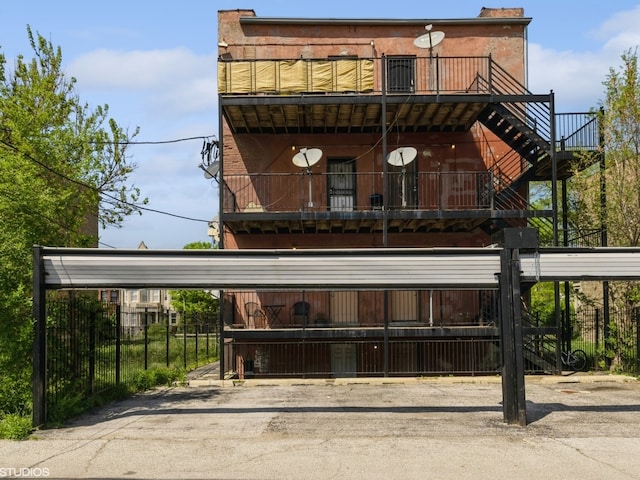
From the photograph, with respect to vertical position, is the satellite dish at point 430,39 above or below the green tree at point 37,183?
above

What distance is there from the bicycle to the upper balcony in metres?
7.51

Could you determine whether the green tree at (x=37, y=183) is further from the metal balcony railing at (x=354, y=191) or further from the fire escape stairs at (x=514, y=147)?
the fire escape stairs at (x=514, y=147)

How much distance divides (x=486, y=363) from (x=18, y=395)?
13.4 m

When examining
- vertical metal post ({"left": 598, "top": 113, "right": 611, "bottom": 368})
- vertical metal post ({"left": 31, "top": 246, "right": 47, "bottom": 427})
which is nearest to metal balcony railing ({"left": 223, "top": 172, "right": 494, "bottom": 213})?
vertical metal post ({"left": 598, "top": 113, "right": 611, "bottom": 368})

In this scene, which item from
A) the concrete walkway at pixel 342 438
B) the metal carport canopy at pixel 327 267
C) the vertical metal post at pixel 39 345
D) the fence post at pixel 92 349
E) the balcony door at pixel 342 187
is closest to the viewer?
the concrete walkway at pixel 342 438

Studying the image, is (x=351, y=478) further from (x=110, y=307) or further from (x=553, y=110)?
(x=553, y=110)

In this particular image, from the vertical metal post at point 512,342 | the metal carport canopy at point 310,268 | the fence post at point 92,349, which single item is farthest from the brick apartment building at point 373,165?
the vertical metal post at point 512,342

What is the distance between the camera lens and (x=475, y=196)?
72.2 ft

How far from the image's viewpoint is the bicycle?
19.5 metres

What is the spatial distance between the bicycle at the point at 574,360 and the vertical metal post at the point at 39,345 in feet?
46.8

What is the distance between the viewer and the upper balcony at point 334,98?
765 inches

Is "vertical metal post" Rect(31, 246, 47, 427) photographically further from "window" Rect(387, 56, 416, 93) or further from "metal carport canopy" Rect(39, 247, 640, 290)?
"window" Rect(387, 56, 416, 93)

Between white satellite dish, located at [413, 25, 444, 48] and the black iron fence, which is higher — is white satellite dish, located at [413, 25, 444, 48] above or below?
above

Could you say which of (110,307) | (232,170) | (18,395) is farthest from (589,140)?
(18,395)
